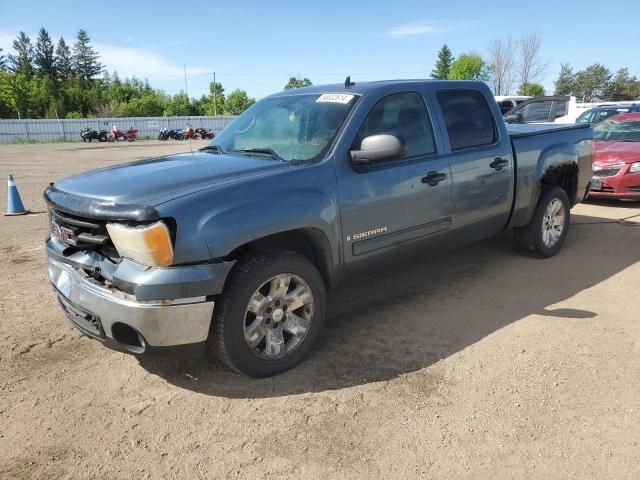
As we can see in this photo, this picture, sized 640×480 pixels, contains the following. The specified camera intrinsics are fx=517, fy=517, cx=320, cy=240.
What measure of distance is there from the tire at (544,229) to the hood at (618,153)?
11.1ft

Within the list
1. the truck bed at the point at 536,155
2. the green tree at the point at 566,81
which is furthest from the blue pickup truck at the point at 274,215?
the green tree at the point at 566,81

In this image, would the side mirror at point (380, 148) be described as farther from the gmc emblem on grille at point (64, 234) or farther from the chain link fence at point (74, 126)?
the chain link fence at point (74, 126)

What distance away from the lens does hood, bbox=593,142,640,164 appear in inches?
332

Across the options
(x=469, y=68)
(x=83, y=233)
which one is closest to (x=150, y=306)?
(x=83, y=233)

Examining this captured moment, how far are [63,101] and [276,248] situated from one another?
8859cm

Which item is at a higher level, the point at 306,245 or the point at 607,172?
the point at 306,245

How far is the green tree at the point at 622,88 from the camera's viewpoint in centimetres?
7062

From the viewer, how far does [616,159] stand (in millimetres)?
8523

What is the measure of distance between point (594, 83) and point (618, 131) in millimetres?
73066

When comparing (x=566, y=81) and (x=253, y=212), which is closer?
(x=253, y=212)

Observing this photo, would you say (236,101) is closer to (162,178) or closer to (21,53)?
(21,53)

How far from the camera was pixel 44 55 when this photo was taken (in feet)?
337

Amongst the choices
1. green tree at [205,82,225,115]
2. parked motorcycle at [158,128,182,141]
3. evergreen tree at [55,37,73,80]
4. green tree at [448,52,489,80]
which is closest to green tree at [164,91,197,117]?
green tree at [205,82,225,115]

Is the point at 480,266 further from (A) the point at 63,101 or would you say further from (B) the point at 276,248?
(A) the point at 63,101
